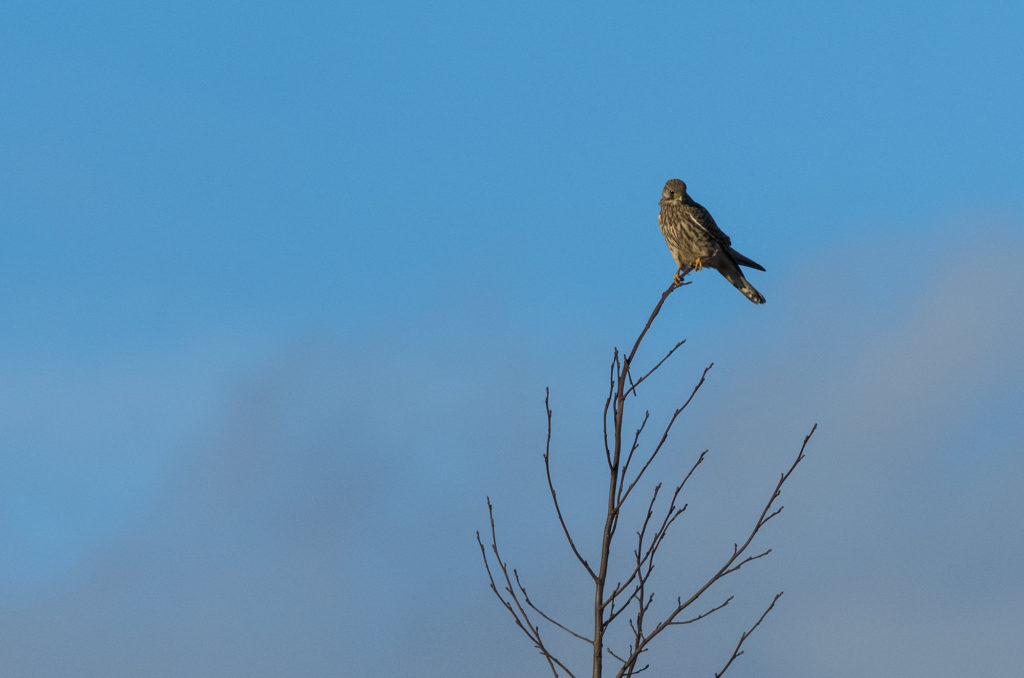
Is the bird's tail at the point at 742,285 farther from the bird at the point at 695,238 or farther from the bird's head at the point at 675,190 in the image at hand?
the bird's head at the point at 675,190

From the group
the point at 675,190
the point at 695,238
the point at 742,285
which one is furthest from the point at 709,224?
the point at 742,285

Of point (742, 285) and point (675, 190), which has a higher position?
point (675, 190)

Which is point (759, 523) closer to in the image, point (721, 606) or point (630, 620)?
point (721, 606)

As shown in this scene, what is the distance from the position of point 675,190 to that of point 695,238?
105cm

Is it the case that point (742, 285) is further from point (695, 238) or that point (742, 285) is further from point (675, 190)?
point (675, 190)

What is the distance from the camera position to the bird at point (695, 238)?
1455cm

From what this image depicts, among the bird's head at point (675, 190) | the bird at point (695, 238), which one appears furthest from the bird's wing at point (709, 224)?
the bird's head at point (675, 190)

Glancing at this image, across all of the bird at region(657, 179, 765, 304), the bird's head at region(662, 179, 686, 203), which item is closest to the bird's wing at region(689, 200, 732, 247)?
the bird at region(657, 179, 765, 304)

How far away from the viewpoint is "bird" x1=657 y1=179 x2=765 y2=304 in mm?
14547

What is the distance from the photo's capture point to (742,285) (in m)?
15.0

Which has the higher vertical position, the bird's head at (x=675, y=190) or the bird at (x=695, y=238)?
the bird's head at (x=675, y=190)

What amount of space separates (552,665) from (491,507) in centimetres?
84

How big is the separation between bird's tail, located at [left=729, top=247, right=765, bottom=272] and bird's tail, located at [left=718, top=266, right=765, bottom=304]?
46 cm

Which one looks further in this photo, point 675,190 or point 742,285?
point 675,190
